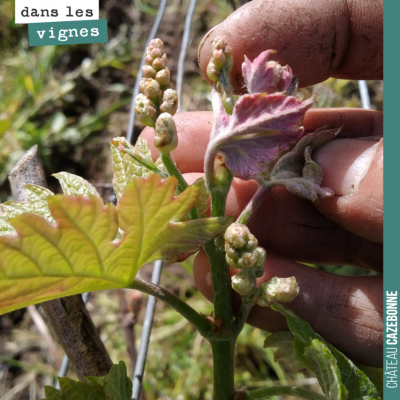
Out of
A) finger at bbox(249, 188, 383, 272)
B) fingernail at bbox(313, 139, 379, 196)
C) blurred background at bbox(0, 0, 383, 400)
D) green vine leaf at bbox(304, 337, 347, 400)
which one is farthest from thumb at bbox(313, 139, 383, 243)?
blurred background at bbox(0, 0, 383, 400)

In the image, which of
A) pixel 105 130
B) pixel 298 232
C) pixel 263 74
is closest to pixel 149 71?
pixel 263 74

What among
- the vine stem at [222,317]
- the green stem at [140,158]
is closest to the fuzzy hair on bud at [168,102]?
the green stem at [140,158]

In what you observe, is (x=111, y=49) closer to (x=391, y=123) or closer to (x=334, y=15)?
(x=334, y=15)

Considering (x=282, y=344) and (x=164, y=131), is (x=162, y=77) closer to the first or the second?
(x=164, y=131)

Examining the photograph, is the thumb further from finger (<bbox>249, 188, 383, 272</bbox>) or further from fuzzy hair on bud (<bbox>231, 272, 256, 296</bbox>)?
fuzzy hair on bud (<bbox>231, 272, 256, 296</bbox>)

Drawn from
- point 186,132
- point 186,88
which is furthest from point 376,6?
point 186,88

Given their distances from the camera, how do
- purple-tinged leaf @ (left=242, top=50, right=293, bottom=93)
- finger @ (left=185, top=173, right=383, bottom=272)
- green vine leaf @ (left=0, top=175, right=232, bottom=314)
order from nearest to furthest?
1. green vine leaf @ (left=0, top=175, right=232, bottom=314)
2. purple-tinged leaf @ (left=242, top=50, right=293, bottom=93)
3. finger @ (left=185, top=173, right=383, bottom=272)

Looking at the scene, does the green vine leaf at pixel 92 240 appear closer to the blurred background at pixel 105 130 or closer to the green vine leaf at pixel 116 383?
the green vine leaf at pixel 116 383
